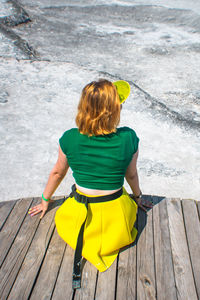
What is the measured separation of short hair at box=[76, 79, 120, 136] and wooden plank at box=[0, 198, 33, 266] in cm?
104

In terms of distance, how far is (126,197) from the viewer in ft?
6.85

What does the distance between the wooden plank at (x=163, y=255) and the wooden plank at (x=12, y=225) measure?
1.05 m

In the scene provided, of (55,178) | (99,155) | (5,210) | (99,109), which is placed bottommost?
(5,210)

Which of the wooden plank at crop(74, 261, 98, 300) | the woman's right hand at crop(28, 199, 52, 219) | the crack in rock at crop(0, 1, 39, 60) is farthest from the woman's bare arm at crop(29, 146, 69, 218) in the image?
the crack in rock at crop(0, 1, 39, 60)

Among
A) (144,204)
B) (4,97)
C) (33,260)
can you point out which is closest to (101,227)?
(33,260)

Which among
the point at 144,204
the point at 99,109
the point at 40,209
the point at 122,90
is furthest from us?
the point at 144,204

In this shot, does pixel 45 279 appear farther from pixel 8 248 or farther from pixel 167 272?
pixel 167 272

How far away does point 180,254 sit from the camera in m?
2.16

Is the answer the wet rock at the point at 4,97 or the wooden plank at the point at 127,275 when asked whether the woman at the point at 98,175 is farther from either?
the wet rock at the point at 4,97

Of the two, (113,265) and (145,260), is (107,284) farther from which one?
(145,260)

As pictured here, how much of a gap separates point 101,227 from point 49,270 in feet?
1.51

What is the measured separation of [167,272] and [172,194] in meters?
1.59

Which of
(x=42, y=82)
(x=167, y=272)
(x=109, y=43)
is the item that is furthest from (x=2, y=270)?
(x=109, y=43)

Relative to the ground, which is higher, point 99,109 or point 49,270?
point 99,109
